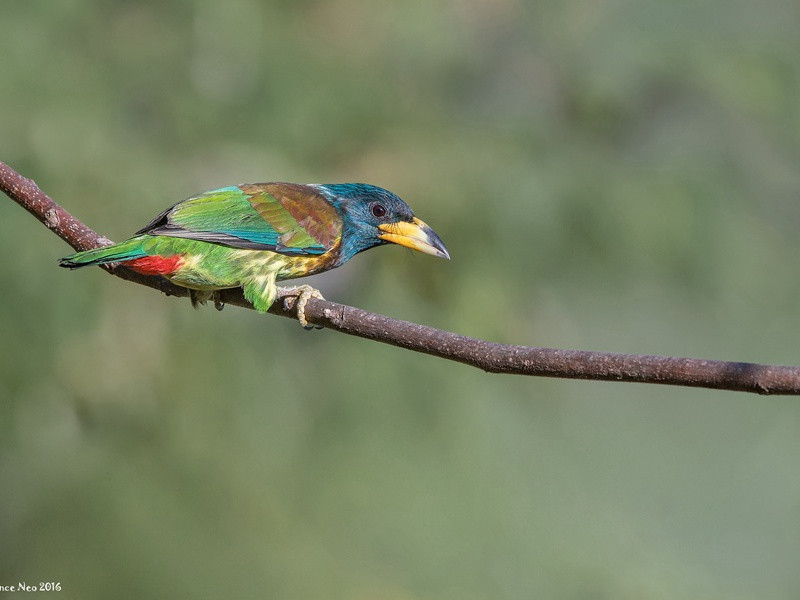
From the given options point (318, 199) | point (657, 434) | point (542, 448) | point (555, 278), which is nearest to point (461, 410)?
point (542, 448)

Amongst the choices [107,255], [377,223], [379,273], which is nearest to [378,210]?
[377,223]

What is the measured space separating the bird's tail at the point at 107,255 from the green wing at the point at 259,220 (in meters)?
0.11

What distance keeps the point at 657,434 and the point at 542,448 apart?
10.7 feet

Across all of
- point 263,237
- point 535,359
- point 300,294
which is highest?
point 263,237

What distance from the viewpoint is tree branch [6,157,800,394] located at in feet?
5.70

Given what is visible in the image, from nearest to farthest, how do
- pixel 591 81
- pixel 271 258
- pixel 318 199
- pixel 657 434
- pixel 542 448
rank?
1. pixel 271 258
2. pixel 318 199
3. pixel 542 448
4. pixel 591 81
5. pixel 657 434

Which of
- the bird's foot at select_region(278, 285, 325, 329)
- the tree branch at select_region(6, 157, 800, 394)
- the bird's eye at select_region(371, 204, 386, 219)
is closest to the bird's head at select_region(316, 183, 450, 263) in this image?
the bird's eye at select_region(371, 204, 386, 219)

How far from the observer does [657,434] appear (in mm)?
7766

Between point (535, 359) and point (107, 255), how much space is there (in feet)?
→ 4.17

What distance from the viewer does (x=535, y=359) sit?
199cm

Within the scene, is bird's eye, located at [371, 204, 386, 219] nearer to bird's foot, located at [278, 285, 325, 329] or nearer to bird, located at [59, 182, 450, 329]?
bird, located at [59, 182, 450, 329]

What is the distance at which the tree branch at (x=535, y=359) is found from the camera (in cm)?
174

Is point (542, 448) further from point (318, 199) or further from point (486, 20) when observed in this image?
point (486, 20)

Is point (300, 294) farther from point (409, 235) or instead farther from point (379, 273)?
point (379, 273)
